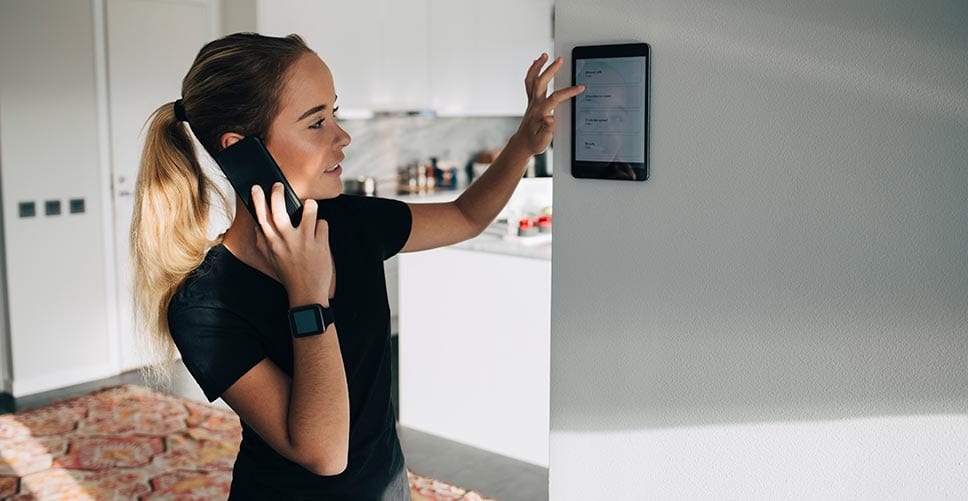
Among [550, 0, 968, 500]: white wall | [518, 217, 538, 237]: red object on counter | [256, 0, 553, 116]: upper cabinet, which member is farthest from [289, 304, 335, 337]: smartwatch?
[256, 0, 553, 116]: upper cabinet

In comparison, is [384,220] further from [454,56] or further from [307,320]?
[454,56]

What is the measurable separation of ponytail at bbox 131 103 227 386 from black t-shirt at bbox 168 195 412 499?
4 centimetres

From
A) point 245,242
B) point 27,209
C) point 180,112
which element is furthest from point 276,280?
point 27,209

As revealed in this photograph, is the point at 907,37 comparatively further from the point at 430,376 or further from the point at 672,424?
the point at 430,376

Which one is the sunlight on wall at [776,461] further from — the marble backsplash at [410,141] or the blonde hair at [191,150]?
the marble backsplash at [410,141]

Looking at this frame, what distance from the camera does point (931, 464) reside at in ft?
3.66

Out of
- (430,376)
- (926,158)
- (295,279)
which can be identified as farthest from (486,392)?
(926,158)

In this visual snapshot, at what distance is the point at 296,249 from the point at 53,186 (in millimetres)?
3589

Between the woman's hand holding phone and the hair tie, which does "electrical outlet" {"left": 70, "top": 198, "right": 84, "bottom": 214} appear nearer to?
the hair tie

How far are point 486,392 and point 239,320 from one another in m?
2.10

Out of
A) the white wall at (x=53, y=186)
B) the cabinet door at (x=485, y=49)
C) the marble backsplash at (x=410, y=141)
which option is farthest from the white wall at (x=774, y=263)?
the marble backsplash at (x=410, y=141)

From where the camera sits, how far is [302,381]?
125cm

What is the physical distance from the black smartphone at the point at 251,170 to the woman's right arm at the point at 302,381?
3 cm

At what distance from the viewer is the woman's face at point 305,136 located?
1326mm
